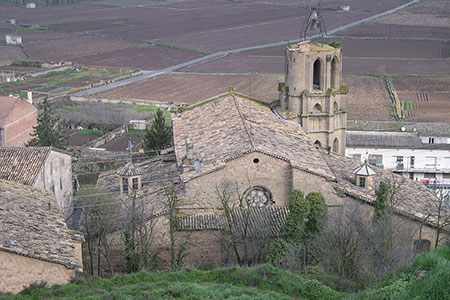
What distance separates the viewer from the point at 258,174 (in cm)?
3494

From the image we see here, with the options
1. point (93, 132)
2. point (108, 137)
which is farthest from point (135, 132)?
point (93, 132)

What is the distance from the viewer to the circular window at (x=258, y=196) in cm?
3516

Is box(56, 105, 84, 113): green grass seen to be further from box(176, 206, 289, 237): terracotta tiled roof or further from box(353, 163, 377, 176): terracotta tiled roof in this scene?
box(176, 206, 289, 237): terracotta tiled roof

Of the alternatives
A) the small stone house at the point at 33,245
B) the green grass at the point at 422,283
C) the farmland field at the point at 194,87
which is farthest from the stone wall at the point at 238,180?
the farmland field at the point at 194,87

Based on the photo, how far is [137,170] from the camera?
1487 inches

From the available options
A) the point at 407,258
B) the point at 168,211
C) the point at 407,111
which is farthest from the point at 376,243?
the point at 407,111

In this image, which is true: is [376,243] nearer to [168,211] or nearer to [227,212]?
[227,212]

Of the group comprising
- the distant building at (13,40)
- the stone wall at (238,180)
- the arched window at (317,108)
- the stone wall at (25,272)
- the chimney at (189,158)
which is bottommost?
the stone wall at (25,272)

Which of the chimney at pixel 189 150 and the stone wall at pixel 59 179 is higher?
the chimney at pixel 189 150

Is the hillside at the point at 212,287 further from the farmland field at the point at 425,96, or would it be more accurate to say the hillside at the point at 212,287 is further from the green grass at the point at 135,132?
the farmland field at the point at 425,96

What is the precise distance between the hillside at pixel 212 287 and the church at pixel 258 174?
22.1ft

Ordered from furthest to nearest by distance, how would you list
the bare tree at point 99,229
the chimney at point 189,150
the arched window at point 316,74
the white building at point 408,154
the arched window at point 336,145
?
1. the white building at point 408,154
2. the arched window at point 336,145
3. the arched window at point 316,74
4. the chimney at point 189,150
5. the bare tree at point 99,229

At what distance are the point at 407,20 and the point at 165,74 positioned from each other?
246 ft

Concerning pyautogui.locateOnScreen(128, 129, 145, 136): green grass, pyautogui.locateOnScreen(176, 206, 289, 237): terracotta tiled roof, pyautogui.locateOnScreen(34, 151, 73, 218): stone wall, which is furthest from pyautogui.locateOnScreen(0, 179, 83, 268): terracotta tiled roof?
pyautogui.locateOnScreen(128, 129, 145, 136): green grass
